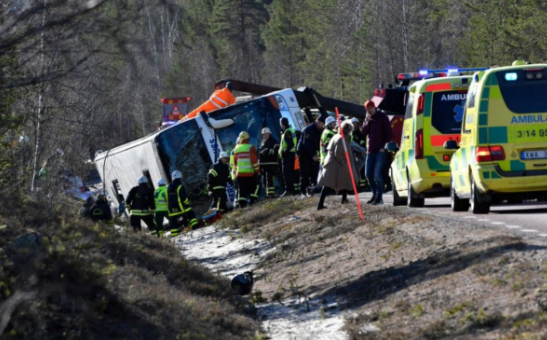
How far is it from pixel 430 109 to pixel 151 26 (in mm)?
10247

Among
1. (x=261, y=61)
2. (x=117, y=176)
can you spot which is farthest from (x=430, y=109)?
(x=261, y=61)

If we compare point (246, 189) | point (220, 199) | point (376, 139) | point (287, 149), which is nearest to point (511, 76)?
point (376, 139)

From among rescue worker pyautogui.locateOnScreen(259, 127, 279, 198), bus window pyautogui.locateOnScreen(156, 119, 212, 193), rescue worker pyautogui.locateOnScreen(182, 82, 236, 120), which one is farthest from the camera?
rescue worker pyautogui.locateOnScreen(182, 82, 236, 120)

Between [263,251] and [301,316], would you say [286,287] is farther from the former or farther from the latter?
[263,251]

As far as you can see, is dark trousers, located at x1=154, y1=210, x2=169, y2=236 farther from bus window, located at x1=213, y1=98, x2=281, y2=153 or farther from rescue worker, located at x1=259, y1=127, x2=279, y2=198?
bus window, located at x1=213, y1=98, x2=281, y2=153

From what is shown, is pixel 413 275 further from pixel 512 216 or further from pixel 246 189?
pixel 246 189

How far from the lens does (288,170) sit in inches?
1001

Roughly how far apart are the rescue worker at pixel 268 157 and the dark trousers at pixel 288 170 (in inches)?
32.0

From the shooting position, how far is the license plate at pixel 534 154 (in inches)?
582

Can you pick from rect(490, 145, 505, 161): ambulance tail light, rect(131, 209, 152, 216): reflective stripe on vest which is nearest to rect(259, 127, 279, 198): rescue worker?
rect(131, 209, 152, 216): reflective stripe on vest

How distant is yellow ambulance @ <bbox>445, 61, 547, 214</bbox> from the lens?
583 inches

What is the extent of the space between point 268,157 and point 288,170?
4.08 ft

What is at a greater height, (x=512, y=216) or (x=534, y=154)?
(x=534, y=154)

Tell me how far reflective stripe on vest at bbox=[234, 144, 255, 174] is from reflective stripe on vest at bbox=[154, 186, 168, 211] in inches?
80.6
